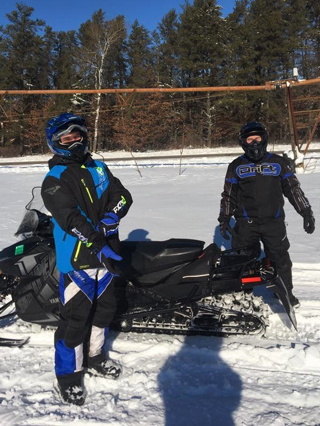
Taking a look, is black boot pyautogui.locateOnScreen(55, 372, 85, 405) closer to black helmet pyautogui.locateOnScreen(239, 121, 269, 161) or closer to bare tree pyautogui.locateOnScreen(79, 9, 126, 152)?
black helmet pyautogui.locateOnScreen(239, 121, 269, 161)

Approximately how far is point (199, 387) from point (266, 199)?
1532 mm

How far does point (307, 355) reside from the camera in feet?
7.95

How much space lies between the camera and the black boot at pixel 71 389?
213 cm

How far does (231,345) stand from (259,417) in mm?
673

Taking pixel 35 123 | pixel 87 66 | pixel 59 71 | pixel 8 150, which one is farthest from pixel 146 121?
pixel 59 71

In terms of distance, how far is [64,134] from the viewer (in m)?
2.06

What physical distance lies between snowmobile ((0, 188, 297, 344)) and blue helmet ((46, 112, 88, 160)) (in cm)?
90

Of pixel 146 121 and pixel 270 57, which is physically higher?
pixel 270 57

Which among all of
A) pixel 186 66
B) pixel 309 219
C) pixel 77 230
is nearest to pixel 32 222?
pixel 77 230

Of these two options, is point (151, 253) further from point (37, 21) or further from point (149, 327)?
point (37, 21)

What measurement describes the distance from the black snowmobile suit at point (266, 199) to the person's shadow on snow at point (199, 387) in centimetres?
91

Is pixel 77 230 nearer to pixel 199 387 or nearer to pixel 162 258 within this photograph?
pixel 162 258

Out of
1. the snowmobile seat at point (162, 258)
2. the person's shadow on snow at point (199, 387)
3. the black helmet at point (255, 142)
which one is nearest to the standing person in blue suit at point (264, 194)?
the black helmet at point (255, 142)

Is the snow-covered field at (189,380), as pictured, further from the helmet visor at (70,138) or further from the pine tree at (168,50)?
the pine tree at (168,50)
